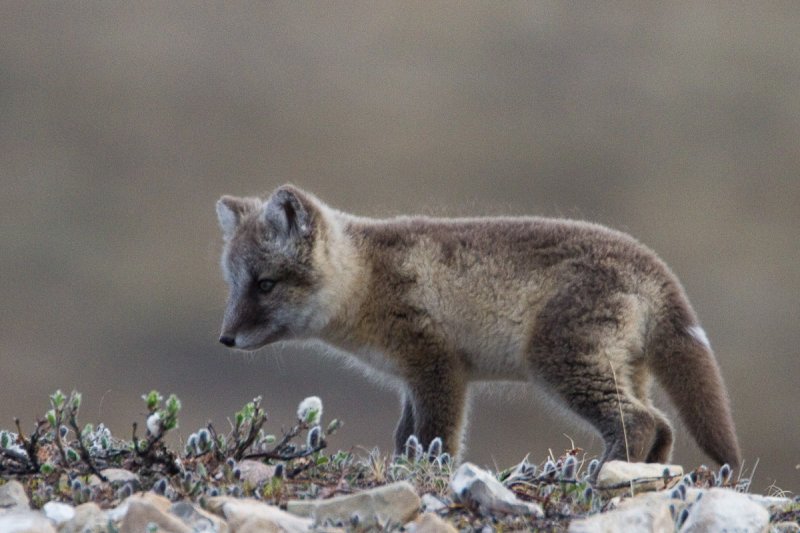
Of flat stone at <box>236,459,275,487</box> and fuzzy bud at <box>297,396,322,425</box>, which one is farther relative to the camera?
fuzzy bud at <box>297,396,322,425</box>

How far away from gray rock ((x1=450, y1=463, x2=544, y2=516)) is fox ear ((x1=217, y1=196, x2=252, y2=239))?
3.80 m

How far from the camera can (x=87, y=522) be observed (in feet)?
12.0

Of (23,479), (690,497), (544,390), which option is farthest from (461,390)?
(23,479)

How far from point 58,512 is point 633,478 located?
225cm

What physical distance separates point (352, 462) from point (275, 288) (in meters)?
2.33

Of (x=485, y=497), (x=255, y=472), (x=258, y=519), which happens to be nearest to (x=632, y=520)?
(x=485, y=497)

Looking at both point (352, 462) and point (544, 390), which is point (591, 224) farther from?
point (352, 462)

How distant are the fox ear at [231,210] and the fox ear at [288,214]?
0.42 m

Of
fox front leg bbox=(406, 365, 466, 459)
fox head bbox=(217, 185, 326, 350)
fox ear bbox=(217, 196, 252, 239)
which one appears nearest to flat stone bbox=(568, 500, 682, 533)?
fox front leg bbox=(406, 365, 466, 459)

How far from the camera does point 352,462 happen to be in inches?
190

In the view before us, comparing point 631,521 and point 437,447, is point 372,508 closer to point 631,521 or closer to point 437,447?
point 631,521

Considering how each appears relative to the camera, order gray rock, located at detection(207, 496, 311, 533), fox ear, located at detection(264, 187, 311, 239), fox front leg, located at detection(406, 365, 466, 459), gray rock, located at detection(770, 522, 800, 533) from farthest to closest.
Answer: fox ear, located at detection(264, 187, 311, 239) → fox front leg, located at detection(406, 365, 466, 459) → gray rock, located at detection(770, 522, 800, 533) → gray rock, located at detection(207, 496, 311, 533)

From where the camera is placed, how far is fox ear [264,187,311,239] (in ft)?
22.6

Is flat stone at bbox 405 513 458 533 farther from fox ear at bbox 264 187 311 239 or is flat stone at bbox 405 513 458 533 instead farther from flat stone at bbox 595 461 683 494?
fox ear at bbox 264 187 311 239
